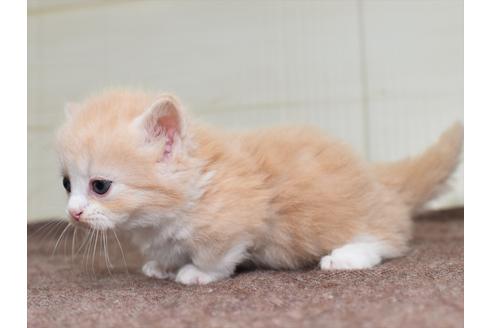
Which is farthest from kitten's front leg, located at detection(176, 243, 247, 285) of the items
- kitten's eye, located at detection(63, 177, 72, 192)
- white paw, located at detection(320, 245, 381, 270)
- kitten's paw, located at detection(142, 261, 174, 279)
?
kitten's eye, located at detection(63, 177, 72, 192)

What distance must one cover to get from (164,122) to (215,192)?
21 centimetres

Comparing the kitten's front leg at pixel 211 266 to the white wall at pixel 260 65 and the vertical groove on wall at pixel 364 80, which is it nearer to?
the white wall at pixel 260 65

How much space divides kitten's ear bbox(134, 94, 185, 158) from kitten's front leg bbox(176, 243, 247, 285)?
0.27m

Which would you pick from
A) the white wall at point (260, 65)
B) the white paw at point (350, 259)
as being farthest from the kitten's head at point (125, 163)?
the white wall at point (260, 65)

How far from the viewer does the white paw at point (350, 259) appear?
4.75 ft

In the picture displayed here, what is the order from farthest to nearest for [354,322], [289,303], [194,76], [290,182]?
[194,76]
[290,182]
[289,303]
[354,322]

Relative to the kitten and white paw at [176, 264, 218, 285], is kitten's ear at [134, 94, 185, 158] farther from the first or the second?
white paw at [176, 264, 218, 285]

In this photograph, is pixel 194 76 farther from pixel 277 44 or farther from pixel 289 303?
pixel 289 303

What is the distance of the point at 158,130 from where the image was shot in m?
1.36

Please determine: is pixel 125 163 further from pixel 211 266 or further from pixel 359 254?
pixel 359 254

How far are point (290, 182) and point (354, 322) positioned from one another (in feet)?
2.04

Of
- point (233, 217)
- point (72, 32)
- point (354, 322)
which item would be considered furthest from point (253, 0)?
point (354, 322)

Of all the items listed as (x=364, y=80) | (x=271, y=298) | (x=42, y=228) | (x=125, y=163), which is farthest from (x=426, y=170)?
(x=42, y=228)

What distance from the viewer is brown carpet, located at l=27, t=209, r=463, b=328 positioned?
3.19 ft
